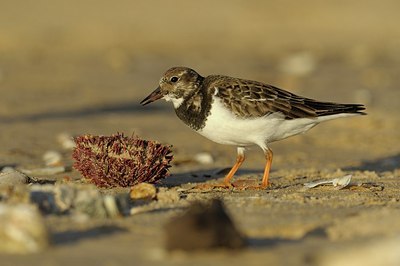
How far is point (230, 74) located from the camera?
15.5m

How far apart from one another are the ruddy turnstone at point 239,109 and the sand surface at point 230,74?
0.47 meters

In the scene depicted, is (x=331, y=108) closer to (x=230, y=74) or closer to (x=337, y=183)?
(x=337, y=183)

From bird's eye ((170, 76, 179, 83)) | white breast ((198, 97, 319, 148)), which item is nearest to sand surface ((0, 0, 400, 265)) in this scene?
white breast ((198, 97, 319, 148))

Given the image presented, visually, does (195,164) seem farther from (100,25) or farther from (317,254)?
(100,25)

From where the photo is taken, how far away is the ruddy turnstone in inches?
259

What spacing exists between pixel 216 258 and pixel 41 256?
0.84 metres

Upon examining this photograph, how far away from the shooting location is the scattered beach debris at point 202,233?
12.9ft

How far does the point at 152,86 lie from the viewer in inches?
548

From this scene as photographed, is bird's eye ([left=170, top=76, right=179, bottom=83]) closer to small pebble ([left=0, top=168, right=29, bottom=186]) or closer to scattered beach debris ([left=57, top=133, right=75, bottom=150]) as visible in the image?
small pebble ([left=0, top=168, right=29, bottom=186])

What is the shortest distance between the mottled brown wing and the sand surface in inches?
22.6

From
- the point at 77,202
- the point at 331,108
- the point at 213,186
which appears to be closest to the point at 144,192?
the point at 77,202

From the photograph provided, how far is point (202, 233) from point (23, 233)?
2.90ft

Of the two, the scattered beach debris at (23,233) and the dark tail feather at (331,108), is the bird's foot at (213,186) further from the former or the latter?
the scattered beach debris at (23,233)

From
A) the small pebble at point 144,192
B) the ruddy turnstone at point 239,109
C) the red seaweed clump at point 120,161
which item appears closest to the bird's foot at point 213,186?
the ruddy turnstone at point 239,109
